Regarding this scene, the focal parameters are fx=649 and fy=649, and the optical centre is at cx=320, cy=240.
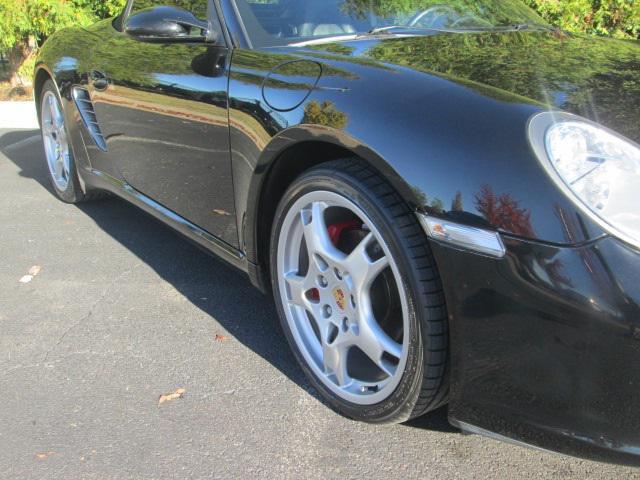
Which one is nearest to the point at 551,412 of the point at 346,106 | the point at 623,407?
the point at 623,407

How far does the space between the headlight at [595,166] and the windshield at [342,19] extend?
109 centimetres

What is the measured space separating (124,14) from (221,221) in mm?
1882

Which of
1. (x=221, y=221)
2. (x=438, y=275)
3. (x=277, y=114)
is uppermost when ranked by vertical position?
(x=277, y=114)

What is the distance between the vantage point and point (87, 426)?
7.23ft

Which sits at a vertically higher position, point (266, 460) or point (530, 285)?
point (530, 285)

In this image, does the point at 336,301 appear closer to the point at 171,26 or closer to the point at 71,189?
the point at 171,26

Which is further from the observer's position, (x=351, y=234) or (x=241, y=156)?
(x=241, y=156)

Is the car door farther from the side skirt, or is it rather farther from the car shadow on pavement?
the car shadow on pavement

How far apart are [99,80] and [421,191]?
232cm

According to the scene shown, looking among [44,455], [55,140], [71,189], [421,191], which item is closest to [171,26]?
[421,191]

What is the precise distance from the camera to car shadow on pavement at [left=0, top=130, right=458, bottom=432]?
2.59m

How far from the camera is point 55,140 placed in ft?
14.8

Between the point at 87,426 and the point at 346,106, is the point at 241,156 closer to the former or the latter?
the point at 346,106

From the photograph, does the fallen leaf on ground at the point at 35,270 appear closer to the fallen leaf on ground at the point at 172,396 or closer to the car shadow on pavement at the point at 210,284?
the car shadow on pavement at the point at 210,284
